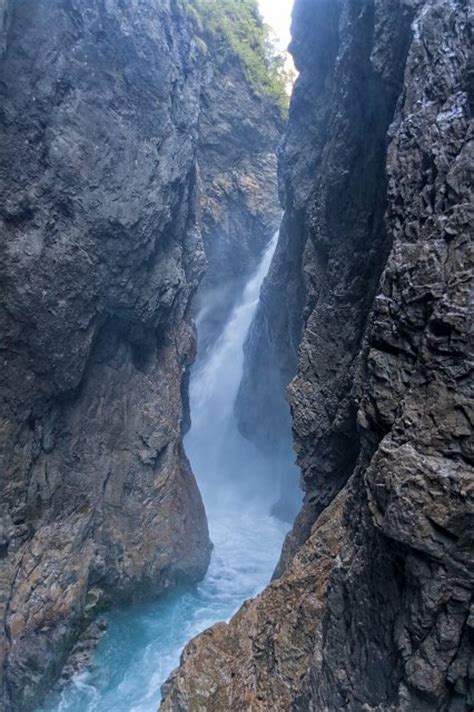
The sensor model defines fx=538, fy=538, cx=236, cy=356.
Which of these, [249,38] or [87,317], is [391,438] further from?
[249,38]

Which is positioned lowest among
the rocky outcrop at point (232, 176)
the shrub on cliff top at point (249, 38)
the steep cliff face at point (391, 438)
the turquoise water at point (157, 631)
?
the turquoise water at point (157, 631)

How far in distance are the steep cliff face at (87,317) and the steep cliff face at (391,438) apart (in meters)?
5.22

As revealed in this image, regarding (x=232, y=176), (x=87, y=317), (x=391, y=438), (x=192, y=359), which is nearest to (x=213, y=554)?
(x=192, y=359)

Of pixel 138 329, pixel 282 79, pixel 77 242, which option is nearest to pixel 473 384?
pixel 77 242

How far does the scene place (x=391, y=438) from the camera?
→ 20.4 feet

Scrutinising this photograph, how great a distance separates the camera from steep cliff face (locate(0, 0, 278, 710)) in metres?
12.2

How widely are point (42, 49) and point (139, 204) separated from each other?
403 cm

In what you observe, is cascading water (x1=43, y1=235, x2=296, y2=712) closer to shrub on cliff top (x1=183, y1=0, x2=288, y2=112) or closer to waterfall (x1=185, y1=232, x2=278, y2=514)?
waterfall (x1=185, y1=232, x2=278, y2=514)

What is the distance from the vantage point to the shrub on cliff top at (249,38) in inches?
993

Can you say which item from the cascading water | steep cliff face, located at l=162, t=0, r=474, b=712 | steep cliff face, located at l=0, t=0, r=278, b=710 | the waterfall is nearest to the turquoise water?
the cascading water

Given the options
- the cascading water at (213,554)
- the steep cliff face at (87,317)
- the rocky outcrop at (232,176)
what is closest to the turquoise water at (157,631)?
the cascading water at (213,554)

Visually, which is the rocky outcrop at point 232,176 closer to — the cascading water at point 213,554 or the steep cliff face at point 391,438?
the cascading water at point 213,554

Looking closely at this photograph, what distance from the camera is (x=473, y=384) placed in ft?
18.3

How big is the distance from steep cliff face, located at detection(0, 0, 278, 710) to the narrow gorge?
0.20ft
